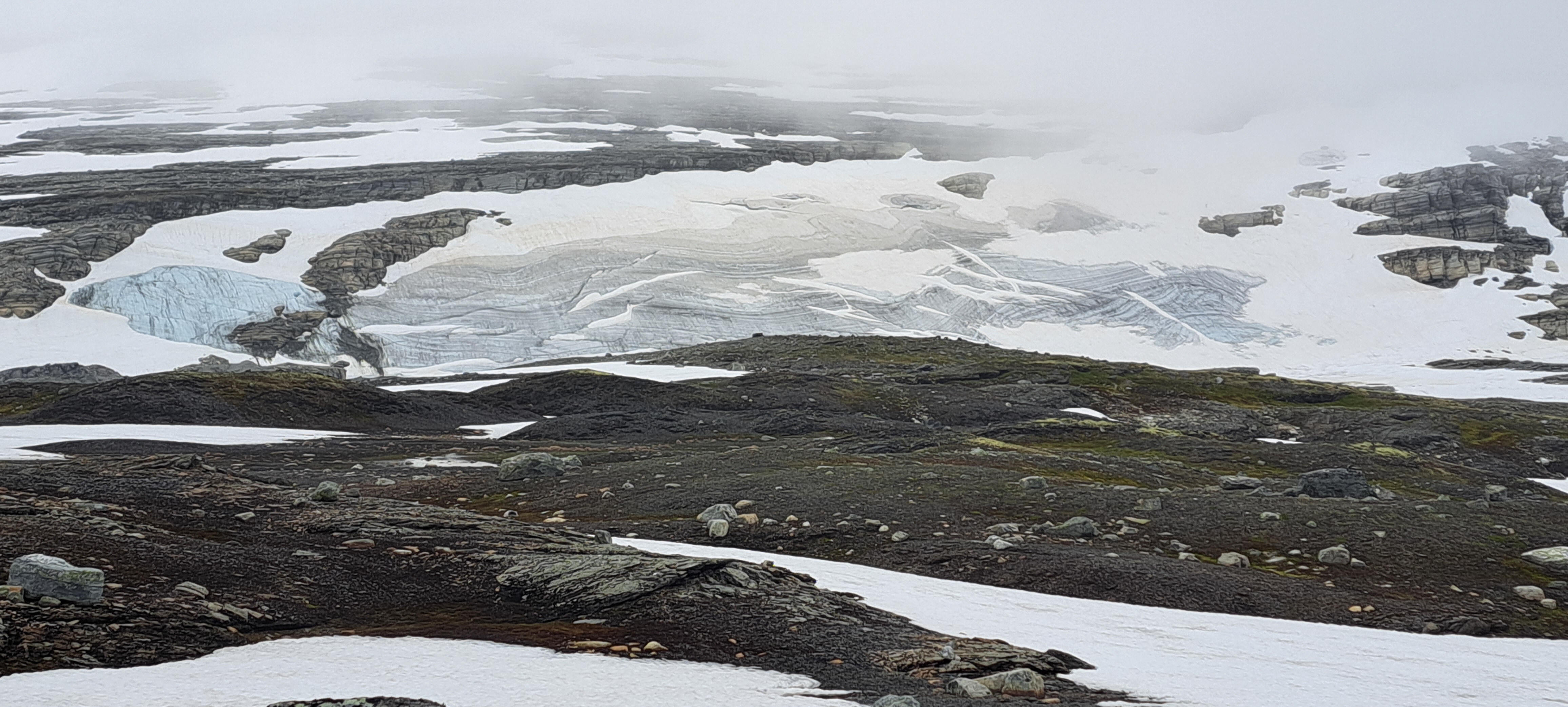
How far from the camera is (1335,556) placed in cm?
2522

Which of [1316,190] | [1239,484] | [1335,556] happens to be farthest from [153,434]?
[1316,190]

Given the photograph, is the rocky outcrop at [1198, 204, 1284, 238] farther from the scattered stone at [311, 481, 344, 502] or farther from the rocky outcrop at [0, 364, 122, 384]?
the scattered stone at [311, 481, 344, 502]

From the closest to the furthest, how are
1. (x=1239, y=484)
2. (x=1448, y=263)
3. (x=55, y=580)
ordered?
(x=55, y=580) < (x=1239, y=484) < (x=1448, y=263)

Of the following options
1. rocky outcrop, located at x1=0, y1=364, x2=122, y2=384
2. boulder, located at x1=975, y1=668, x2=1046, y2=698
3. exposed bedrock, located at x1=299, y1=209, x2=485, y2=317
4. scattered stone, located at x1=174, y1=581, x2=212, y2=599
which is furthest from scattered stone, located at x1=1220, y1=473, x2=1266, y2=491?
exposed bedrock, located at x1=299, y1=209, x2=485, y2=317

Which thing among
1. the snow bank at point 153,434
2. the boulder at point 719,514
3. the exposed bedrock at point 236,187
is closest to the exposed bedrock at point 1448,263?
the exposed bedrock at point 236,187

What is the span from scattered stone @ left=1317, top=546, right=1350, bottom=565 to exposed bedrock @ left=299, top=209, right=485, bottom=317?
7825 cm

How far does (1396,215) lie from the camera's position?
136 m

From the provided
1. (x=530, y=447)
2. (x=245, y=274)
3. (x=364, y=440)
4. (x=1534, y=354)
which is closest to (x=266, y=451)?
(x=364, y=440)

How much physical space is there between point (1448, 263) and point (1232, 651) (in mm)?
129821

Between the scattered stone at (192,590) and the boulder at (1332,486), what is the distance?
98.3ft

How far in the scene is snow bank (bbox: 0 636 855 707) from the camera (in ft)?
36.8

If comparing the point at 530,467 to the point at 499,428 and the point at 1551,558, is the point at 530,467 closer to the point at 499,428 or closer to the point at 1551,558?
the point at 499,428

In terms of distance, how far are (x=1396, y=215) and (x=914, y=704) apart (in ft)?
480

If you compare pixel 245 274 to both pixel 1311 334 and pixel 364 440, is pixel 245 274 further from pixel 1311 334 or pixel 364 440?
pixel 1311 334
